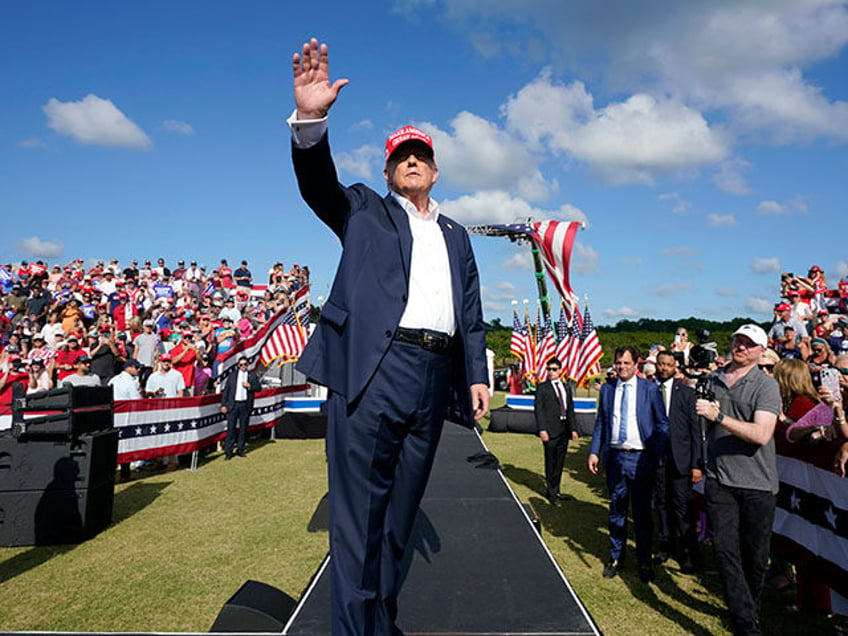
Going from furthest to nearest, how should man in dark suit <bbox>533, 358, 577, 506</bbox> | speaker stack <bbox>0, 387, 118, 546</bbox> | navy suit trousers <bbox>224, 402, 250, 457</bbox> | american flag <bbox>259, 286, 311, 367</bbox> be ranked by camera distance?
american flag <bbox>259, 286, 311, 367</bbox>, navy suit trousers <bbox>224, 402, 250, 457</bbox>, man in dark suit <bbox>533, 358, 577, 506</bbox>, speaker stack <bbox>0, 387, 118, 546</bbox>

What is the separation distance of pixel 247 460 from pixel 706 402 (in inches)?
375

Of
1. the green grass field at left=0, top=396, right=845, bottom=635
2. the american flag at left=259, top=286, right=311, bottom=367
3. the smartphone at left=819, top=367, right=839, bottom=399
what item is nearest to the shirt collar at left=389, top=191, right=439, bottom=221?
the smartphone at left=819, top=367, right=839, bottom=399

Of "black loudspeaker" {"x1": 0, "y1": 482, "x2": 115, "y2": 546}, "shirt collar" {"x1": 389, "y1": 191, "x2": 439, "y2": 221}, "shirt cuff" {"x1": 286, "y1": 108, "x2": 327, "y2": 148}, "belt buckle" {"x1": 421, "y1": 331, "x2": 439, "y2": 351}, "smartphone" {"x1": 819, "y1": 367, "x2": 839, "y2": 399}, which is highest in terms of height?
"shirt cuff" {"x1": 286, "y1": 108, "x2": 327, "y2": 148}

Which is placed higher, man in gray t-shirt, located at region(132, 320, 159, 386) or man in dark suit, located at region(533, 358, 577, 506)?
man in gray t-shirt, located at region(132, 320, 159, 386)

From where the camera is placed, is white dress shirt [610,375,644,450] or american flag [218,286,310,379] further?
american flag [218,286,310,379]

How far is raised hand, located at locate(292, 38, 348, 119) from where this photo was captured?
74.8 inches

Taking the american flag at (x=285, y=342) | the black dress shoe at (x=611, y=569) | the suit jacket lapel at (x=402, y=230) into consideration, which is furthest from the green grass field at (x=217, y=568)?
the american flag at (x=285, y=342)

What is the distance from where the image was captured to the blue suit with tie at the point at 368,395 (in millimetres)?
2047

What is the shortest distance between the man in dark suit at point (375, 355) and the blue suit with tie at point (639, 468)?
3.46 m

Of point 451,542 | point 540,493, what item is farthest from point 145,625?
point 540,493

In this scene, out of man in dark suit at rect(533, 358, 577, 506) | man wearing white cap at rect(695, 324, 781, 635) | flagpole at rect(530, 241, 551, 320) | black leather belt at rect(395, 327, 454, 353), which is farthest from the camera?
flagpole at rect(530, 241, 551, 320)

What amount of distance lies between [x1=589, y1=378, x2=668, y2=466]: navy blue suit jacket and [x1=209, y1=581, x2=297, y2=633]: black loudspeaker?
355 centimetres

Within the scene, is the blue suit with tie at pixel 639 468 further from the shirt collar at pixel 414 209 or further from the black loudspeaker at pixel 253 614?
the shirt collar at pixel 414 209

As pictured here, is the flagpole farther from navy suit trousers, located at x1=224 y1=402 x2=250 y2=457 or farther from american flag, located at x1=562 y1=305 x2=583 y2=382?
navy suit trousers, located at x1=224 y1=402 x2=250 y2=457
